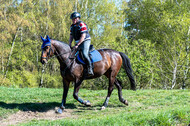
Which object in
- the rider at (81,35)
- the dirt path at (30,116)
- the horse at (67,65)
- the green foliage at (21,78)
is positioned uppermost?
the rider at (81,35)

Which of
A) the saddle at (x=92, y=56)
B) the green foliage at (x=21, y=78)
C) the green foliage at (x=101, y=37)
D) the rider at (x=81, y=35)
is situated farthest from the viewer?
the green foliage at (x=21, y=78)

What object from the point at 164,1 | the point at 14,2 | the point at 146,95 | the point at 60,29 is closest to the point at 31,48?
the point at 60,29

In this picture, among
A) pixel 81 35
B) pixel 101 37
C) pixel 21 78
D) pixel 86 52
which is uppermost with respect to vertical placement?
pixel 81 35

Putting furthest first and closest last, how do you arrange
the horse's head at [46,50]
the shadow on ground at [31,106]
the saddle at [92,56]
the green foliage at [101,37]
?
the green foliage at [101,37]
the saddle at [92,56]
the shadow on ground at [31,106]
the horse's head at [46,50]

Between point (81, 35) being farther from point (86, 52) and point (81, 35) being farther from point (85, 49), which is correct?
point (86, 52)

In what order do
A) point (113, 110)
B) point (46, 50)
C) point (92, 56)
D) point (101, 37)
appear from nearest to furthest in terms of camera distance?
point (46, 50)
point (113, 110)
point (92, 56)
point (101, 37)

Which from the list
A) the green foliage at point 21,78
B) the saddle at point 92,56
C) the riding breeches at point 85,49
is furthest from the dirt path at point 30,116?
the green foliage at point 21,78

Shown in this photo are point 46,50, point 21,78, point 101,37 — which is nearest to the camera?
point 46,50

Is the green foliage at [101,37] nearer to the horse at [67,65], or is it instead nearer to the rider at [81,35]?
the horse at [67,65]

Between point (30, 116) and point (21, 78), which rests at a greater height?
point (30, 116)

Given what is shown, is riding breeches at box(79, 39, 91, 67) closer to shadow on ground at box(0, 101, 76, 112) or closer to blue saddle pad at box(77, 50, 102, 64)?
blue saddle pad at box(77, 50, 102, 64)

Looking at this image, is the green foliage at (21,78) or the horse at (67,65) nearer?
the horse at (67,65)

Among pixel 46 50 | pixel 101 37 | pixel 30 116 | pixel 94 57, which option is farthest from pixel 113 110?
pixel 101 37

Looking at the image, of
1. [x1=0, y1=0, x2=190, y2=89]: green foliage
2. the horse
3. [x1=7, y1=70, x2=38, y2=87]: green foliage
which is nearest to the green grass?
the horse
